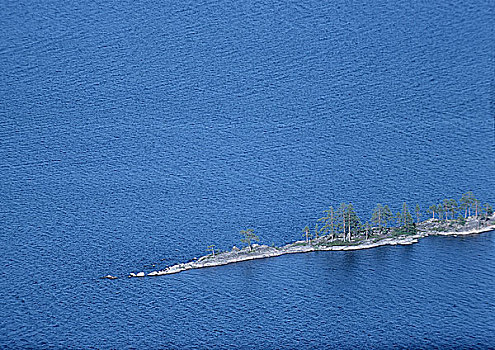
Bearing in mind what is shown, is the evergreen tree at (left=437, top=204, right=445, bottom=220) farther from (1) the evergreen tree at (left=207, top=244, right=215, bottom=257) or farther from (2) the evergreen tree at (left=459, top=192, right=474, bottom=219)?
(1) the evergreen tree at (left=207, top=244, right=215, bottom=257)

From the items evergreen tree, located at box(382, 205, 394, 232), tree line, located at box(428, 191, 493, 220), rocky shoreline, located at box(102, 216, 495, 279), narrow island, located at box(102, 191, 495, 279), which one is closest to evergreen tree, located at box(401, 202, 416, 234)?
narrow island, located at box(102, 191, 495, 279)

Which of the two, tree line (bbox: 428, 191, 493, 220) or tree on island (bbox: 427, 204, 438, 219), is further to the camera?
tree line (bbox: 428, 191, 493, 220)

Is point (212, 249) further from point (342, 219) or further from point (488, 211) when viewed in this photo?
point (488, 211)

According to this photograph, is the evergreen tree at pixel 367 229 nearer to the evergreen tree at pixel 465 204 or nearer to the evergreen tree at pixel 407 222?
the evergreen tree at pixel 407 222

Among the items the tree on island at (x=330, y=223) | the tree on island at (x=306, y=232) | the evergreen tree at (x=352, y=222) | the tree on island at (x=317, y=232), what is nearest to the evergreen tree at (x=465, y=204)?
the evergreen tree at (x=352, y=222)

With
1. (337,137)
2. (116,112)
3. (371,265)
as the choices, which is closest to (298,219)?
(371,265)

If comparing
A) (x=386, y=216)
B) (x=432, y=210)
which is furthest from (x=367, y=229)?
(x=432, y=210)

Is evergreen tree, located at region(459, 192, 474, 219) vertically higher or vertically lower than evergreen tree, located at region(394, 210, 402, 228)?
higher
